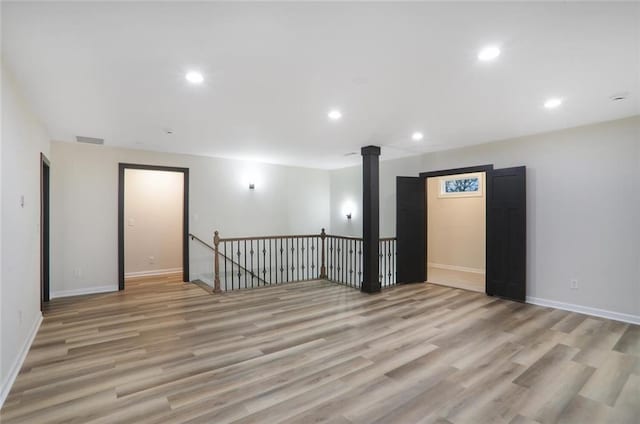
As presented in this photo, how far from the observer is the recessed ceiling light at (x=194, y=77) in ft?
8.86

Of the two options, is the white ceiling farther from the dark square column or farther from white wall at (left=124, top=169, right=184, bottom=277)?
white wall at (left=124, top=169, right=184, bottom=277)

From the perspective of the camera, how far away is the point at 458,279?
6.68 metres

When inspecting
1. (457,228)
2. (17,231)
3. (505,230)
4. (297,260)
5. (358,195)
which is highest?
(358,195)

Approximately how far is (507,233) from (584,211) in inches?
40.5

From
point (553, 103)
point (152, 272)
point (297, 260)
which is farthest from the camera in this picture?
point (152, 272)

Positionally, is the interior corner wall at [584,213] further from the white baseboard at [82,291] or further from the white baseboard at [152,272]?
the white baseboard at [152,272]

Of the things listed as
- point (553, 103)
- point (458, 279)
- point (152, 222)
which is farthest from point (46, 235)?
point (458, 279)

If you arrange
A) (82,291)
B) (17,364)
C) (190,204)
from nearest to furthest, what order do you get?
(17,364) < (82,291) < (190,204)

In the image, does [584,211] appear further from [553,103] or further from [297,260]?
[297,260]

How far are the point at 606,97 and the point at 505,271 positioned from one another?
287cm

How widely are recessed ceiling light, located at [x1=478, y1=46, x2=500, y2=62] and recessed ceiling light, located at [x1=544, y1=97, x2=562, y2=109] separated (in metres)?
1.44

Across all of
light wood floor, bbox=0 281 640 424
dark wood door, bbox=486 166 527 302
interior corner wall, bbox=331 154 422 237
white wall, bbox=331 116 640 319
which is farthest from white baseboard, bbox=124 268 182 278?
white wall, bbox=331 116 640 319

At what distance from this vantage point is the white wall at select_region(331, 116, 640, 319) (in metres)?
3.97

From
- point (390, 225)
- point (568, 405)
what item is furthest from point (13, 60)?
point (390, 225)
